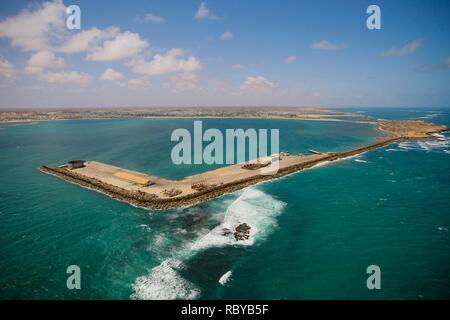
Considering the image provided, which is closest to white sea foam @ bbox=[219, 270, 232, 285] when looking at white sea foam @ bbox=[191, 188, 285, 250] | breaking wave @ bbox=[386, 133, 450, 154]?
white sea foam @ bbox=[191, 188, 285, 250]

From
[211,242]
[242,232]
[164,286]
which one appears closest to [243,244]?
[242,232]

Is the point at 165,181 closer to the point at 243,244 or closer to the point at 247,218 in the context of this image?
the point at 247,218

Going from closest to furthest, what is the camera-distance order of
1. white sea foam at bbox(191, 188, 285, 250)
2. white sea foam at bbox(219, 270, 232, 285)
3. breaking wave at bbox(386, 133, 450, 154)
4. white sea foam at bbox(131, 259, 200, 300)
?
1. white sea foam at bbox(131, 259, 200, 300)
2. white sea foam at bbox(219, 270, 232, 285)
3. white sea foam at bbox(191, 188, 285, 250)
4. breaking wave at bbox(386, 133, 450, 154)

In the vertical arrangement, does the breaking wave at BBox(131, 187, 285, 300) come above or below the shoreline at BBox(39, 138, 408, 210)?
below

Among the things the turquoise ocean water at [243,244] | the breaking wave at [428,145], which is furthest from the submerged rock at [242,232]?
the breaking wave at [428,145]

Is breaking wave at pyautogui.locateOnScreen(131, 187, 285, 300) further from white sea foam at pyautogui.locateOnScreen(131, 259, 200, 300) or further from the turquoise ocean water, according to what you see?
the turquoise ocean water

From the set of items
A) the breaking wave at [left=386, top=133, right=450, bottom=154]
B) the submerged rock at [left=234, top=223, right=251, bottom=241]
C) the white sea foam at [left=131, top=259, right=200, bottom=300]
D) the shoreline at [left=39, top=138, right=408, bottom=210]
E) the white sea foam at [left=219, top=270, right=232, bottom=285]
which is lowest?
the white sea foam at [left=131, top=259, right=200, bottom=300]

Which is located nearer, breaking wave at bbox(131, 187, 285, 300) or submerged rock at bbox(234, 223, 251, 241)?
breaking wave at bbox(131, 187, 285, 300)

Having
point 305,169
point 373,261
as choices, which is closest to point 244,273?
point 373,261

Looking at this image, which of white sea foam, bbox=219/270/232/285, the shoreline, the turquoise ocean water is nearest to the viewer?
the turquoise ocean water
